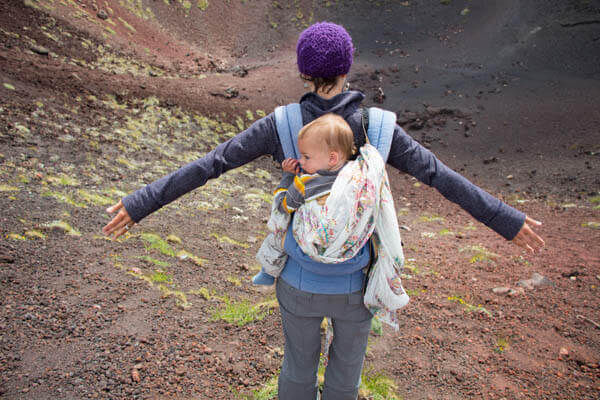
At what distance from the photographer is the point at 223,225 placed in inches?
256

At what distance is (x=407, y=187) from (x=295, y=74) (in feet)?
27.9

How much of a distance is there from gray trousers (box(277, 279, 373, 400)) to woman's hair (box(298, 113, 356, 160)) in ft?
2.64

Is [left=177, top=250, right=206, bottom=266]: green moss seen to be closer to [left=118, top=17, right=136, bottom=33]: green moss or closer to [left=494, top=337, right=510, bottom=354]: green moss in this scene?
[left=494, top=337, right=510, bottom=354]: green moss

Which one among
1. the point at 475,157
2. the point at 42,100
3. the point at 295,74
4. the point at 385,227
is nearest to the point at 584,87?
the point at 475,157

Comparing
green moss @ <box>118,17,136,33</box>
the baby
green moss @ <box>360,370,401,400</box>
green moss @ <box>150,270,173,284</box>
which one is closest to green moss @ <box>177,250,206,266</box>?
green moss @ <box>150,270,173,284</box>

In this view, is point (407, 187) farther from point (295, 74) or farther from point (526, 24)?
point (526, 24)

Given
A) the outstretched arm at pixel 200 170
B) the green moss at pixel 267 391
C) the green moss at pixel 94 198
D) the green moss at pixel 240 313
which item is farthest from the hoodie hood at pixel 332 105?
the green moss at pixel 94 198

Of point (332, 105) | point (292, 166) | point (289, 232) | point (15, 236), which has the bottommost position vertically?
point (15, 236)

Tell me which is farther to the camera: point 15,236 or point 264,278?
point 15,236

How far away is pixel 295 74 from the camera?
15.9 meters

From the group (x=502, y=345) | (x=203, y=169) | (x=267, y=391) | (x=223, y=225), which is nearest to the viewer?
(x=203, y=169)

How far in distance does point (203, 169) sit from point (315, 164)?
629mm

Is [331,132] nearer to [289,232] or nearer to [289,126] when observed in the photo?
[289,126]

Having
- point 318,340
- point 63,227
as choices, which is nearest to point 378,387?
point 318,340
